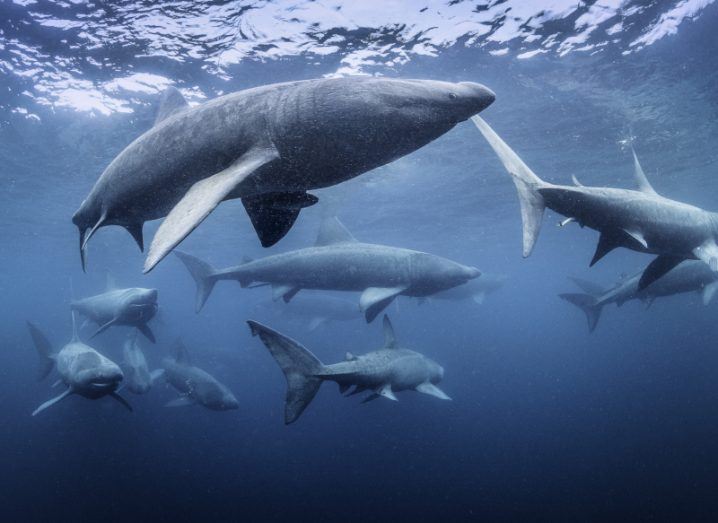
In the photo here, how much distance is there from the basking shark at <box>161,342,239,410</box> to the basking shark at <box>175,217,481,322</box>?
4020mm

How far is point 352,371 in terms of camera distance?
23.5 ft

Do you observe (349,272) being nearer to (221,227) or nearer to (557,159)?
(557,159)

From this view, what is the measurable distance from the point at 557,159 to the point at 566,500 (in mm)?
16835

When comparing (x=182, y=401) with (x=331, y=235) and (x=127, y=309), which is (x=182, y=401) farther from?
(x=331, y=235)

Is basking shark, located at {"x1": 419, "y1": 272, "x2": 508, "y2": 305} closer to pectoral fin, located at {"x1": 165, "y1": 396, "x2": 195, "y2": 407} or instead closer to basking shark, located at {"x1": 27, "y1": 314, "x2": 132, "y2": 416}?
pectoral fin, located at {"x1": 165, "y1": 396, "x2": 195, "y2": 407}

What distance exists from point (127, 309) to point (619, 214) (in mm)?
11592

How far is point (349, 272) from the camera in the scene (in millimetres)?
9969

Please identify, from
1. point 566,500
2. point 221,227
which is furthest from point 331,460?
point 221,227

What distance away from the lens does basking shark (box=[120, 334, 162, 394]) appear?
39.6 ft

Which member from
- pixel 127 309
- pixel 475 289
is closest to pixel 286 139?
pixel 127 309

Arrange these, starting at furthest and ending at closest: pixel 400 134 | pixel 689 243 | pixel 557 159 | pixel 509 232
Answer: pixel 509 232
pixel 557 159
pixel 689 243
pixel 400 134

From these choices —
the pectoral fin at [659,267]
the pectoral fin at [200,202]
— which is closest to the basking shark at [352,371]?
the pectoral fin at [200,202]

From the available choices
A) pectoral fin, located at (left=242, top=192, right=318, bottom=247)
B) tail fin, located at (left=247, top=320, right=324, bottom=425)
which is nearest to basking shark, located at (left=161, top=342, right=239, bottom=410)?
tail fin, located at (left=247, top=320, right=324, bottom=425)

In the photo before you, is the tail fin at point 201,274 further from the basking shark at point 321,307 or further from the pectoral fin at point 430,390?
the basking shark at point 321,307
